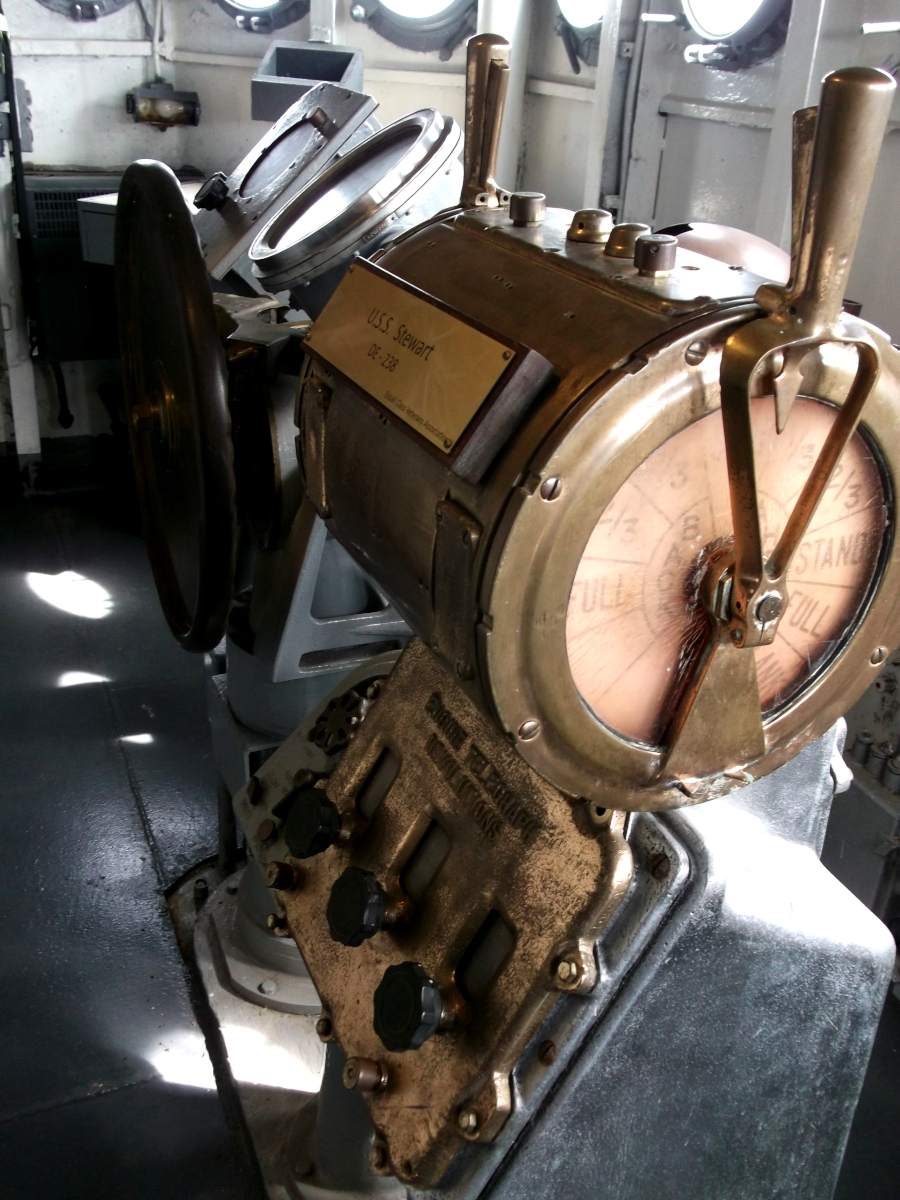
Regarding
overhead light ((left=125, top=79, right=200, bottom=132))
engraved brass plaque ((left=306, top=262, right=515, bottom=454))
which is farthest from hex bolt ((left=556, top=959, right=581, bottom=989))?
overhead light ((left=125, top=79, right=200, bottom=132))

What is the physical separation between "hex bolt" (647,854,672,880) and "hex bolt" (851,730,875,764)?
150 cm

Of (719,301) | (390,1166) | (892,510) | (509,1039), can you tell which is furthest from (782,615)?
(390,1166)

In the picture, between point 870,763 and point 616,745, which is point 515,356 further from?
point 870,763

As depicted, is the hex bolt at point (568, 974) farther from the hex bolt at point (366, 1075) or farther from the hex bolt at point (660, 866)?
the hex bolt at point (366, 1075)

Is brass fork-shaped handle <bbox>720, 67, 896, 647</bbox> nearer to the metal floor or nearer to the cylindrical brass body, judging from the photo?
the cylindrical brass body

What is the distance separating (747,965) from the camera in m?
0.85

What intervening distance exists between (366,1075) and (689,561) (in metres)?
0.50

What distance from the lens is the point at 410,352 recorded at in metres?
0.83

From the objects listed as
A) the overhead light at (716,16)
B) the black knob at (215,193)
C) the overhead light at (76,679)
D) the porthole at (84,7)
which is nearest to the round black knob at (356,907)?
the black knob at (215,193)

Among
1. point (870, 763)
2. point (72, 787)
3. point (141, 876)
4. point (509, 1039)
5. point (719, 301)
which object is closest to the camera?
point (719, 301)

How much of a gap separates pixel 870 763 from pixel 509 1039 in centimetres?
156

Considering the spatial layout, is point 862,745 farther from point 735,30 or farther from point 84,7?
point 84,7

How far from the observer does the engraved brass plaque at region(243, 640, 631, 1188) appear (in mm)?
808

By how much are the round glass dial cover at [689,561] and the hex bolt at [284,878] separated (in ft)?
1.33
